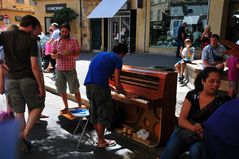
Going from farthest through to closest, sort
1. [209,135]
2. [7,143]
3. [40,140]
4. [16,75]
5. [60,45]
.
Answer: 1. [60,45]
2. [40,140]
3. [16,75]
4. [209,135]
5. [7,143]

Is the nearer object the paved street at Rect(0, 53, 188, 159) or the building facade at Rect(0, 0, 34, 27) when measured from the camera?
the paved street at Rect(0, 53, 188, 159)

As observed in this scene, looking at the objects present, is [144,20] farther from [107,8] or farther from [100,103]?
[100,103]

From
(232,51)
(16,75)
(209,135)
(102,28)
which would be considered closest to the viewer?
(209,135)

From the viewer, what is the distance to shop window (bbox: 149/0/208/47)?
12711 millimetres

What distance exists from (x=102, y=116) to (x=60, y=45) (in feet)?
5.82

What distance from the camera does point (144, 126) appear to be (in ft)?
14.6

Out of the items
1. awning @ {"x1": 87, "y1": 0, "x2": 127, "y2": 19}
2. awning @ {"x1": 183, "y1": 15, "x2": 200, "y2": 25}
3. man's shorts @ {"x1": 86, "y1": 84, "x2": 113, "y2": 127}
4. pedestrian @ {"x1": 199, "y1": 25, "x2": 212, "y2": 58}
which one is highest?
awning @ {"x1": 87, "y1": 0, "x2": 127, "y2": 19}

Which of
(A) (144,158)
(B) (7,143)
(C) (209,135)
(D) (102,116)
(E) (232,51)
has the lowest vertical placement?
(A) (144,158)

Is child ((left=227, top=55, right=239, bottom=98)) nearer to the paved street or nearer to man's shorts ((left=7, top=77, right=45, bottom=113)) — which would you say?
the paved street

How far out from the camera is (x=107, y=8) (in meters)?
15.6

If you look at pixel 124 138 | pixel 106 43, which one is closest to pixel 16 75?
pixel 124 138

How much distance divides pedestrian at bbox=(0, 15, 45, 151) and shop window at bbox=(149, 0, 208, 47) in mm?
10219

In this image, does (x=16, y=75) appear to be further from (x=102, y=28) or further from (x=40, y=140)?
(x=102, y=28)

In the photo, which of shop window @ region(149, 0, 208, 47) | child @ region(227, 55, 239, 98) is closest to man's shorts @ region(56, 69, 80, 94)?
child @ region(227, 55, 239, 98)
